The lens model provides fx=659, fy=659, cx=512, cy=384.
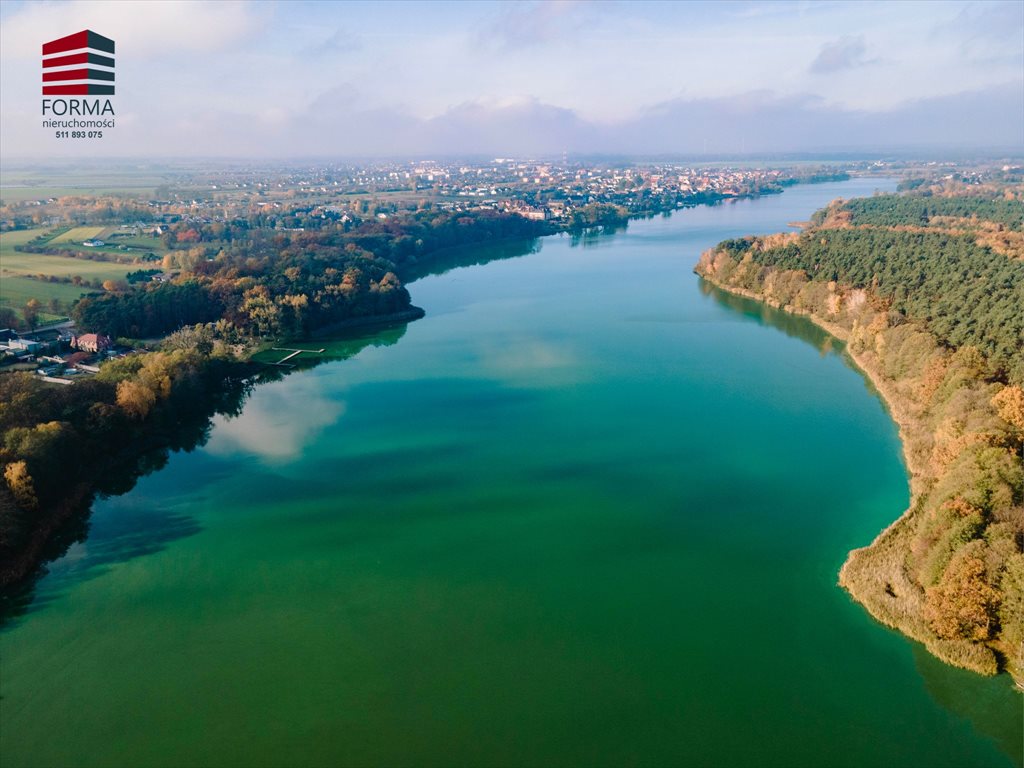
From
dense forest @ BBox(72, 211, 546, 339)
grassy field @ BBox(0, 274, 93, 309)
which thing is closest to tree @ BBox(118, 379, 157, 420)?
dense forest @ BBox(72, 211, 546, 339)

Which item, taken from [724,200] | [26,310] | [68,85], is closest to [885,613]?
[68,85]

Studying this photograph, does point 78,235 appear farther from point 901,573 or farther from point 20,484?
point 901,573

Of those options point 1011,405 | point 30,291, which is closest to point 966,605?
point 1011,405

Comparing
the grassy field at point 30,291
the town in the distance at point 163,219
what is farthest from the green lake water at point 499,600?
the grassy field at point 30,291

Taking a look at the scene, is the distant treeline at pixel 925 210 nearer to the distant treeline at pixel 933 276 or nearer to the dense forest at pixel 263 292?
the distant treeline at pixel 933 276

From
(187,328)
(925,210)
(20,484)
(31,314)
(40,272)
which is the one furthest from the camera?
(925,210)

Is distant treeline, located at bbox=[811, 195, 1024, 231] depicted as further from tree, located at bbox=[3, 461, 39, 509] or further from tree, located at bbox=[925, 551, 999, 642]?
tree, located at bbox=[3, 461, 39, 509]
